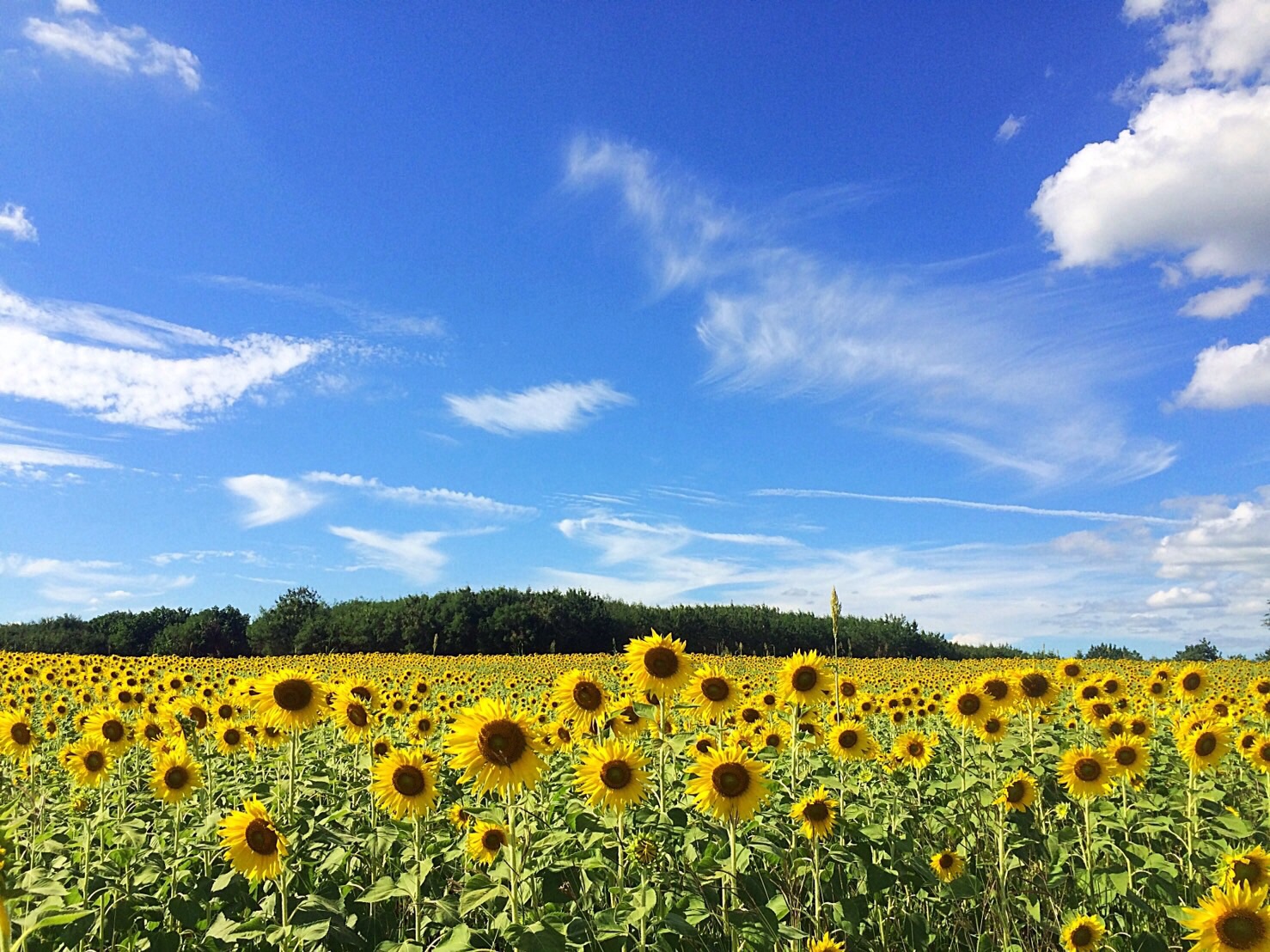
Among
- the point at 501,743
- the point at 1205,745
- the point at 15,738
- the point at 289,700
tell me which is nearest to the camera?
the point at 501,743

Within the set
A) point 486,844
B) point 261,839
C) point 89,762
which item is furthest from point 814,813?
point 89,762

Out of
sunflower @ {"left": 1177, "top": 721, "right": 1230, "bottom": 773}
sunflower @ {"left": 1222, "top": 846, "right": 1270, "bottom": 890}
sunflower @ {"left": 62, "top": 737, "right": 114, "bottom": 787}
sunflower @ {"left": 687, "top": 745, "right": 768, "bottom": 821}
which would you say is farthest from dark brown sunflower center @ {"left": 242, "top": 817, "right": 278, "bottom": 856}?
sunflower @ {"left": 1177, "top": 721, "right": 1230, "bottom": 773}

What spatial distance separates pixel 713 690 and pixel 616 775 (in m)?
1.50

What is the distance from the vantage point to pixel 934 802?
29.3ft

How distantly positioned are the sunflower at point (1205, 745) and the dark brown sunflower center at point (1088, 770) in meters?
1.17

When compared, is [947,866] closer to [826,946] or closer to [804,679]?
[804,679]

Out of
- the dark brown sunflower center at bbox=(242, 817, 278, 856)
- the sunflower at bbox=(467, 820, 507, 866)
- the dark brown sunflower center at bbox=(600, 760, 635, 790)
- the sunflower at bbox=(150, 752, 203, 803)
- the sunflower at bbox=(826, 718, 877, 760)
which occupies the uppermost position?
the sunflower at bbox=(826, 718, 877, 760)

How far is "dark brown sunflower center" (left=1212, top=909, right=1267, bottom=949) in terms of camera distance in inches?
188

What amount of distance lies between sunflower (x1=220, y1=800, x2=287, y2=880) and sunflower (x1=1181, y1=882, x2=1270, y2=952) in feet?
17.7

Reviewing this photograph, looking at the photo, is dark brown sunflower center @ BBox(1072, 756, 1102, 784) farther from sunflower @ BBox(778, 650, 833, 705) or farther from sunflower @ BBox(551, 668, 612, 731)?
sunflower @ BBox(551, 668, 612, 731)

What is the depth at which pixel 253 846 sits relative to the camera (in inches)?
213

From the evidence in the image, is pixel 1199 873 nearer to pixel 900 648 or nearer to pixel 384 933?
pixel 384 933

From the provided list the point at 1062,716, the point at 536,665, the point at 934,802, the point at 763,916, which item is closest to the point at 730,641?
the point at 536,665

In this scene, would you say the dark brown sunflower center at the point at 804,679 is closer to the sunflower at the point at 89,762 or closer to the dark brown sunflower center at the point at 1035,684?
the dark brown sunflower center at the point at 1035,684
